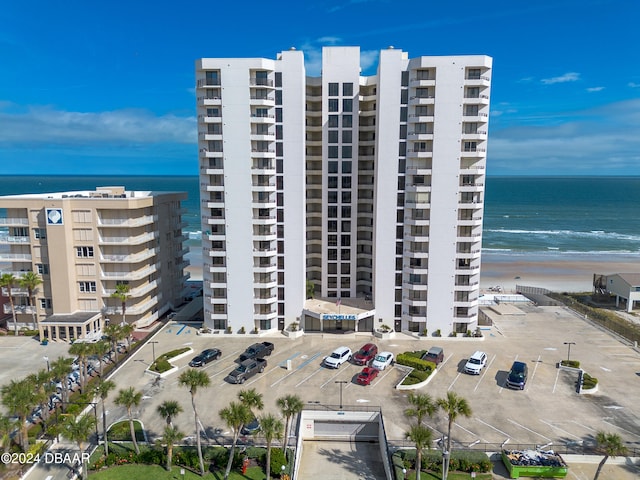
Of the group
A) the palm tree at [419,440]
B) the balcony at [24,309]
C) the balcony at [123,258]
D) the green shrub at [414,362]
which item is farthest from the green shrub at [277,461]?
the balcony at [24,309]

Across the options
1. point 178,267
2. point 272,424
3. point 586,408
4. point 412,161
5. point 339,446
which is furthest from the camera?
point 178,267

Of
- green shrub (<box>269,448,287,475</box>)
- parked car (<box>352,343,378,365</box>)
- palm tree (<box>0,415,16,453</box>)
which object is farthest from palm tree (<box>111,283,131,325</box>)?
green shrub (<box>269,448,287,475</box>)

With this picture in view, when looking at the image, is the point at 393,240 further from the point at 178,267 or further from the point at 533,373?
the point at 178,267

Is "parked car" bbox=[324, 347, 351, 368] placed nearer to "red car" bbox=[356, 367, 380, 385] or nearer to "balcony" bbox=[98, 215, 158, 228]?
"red car" bbox=[356, 367, 380, 385]

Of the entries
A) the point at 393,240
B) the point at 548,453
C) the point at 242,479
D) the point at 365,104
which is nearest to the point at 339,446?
the point at 242,479

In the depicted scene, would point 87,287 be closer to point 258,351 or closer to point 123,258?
point 123,258

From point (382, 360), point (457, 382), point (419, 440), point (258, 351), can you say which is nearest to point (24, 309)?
point (258, 351)
